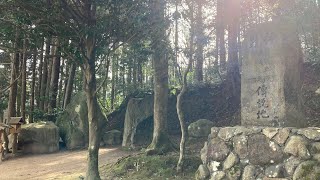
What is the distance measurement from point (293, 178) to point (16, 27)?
5912 millimetres

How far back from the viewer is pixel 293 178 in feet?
16.3

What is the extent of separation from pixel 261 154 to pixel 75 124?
9997 millimetres

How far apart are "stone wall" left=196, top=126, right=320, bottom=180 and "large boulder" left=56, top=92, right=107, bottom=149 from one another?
7.72 meters

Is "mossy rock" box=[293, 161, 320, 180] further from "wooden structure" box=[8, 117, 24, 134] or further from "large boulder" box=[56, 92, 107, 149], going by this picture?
"wooden structure" box=[8, 117, 24, 134]

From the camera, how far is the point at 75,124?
14.0m

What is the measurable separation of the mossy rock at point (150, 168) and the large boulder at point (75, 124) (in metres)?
5.28

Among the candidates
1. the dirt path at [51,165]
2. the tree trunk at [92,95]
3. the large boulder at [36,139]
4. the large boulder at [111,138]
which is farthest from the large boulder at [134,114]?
the tree trunk at [92,95]

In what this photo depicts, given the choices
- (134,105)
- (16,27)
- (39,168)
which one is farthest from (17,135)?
(16,27)

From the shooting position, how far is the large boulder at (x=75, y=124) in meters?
13.5

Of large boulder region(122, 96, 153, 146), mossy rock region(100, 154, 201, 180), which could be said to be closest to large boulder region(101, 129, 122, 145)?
large boulder region(122, 96, 153, 146)

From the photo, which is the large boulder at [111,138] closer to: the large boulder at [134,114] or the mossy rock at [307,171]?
the large boulder at [134,114]

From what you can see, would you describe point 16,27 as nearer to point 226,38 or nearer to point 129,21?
point 129,21

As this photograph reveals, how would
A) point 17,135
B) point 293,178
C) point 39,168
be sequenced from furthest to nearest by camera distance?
1. point 17,135
2. point 39,168
3. point 293,178

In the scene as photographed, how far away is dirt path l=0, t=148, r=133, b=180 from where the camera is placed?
8594 millimetres
